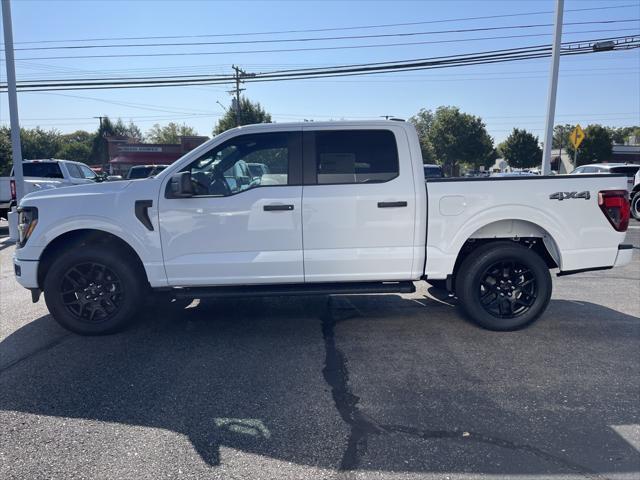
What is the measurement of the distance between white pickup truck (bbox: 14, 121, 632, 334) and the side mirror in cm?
5

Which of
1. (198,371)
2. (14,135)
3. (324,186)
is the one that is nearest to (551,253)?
(324,186)

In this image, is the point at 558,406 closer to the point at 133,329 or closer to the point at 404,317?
the point at 404,317

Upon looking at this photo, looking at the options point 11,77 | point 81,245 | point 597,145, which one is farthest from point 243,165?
point 597,145

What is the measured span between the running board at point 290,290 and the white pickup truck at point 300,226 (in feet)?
0.05

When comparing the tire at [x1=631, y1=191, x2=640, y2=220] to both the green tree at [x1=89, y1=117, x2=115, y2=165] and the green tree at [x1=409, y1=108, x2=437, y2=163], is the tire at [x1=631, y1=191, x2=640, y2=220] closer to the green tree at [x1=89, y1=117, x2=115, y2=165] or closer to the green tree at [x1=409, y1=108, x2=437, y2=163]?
the green tree at [x1=409, y1=108, x2=437, y2=163]

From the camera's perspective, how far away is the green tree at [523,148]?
197 ft

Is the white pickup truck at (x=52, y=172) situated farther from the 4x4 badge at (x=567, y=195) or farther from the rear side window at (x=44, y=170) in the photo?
the 4x4 badge at (x=567, y=195)

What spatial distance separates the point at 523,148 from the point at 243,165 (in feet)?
205

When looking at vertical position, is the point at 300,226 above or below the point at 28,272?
above

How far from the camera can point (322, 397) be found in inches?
142

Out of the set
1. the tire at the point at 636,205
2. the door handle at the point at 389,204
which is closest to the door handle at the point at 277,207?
the door handle at the point at 389,204

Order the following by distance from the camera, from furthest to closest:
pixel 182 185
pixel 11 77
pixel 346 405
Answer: pixel 11 77, pixel 182 185, pixel 346 405

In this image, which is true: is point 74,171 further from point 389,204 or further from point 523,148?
point 523,148

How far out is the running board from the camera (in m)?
4.73
